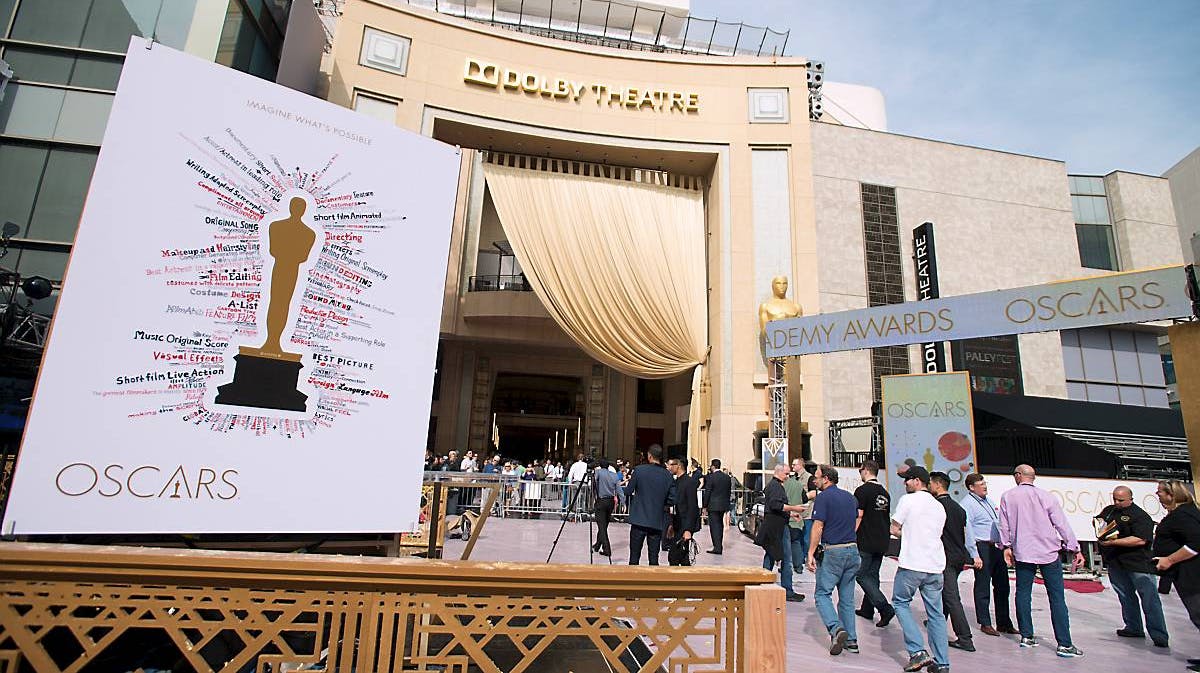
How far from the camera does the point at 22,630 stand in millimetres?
1681

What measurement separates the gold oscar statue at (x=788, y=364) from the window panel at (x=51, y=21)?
1427cm

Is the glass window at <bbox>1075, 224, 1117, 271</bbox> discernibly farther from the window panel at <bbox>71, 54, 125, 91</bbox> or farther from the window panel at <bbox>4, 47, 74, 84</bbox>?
the window panel at <bbox>4, 47, 74, 84</bbox>

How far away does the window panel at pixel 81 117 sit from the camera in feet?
29.8

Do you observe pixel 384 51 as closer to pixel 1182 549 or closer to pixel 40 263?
pixel 40 263

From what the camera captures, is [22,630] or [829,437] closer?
[22,630]

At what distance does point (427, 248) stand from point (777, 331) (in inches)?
447

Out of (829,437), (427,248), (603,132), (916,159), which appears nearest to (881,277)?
(916,159)

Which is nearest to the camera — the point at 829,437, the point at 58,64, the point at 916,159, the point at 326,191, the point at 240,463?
the point at 240,463

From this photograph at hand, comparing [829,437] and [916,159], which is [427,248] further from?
[916,159]

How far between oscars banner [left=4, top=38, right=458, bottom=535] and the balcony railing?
1620 cm

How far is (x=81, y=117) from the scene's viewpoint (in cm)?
917

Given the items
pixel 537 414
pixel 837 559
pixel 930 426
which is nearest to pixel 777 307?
pixel 930 426

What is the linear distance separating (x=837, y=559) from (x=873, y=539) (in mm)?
785

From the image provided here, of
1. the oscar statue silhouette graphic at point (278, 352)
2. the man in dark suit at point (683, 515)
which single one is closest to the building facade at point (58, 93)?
the oscar statue silhouette graphic at point (278, 352)
